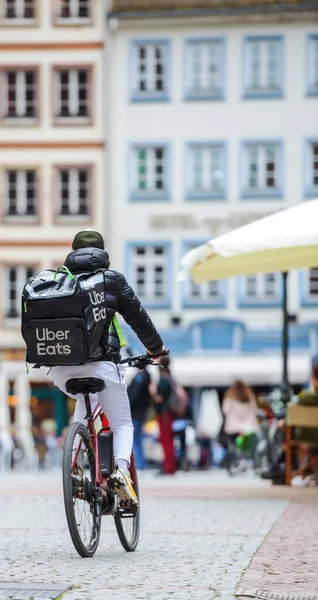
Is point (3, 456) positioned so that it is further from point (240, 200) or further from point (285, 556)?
point (285, 556)

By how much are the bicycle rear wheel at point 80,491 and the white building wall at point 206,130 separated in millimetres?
36296

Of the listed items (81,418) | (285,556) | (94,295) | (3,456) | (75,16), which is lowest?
(3,456)

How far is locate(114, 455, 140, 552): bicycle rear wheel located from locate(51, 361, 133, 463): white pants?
20 cm

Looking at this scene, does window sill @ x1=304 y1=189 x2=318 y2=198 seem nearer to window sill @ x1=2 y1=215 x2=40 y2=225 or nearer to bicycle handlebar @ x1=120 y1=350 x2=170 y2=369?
window sill @ x1=2 y1=215 x2=40 y2=225

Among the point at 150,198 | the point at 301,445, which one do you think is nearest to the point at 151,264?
the point at 150,198

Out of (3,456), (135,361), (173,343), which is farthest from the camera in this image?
(173,343)

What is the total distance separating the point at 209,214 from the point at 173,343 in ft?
12.7

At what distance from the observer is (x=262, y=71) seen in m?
44.4

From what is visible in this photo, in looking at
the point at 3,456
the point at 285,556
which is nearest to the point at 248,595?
the point at 285,556

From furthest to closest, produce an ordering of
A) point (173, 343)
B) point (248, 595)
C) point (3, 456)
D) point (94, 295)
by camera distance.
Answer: point (173, 343), point (3, 456), point (94, 295), point (248, 595)

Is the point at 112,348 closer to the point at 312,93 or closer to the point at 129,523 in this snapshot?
the point at 129,523

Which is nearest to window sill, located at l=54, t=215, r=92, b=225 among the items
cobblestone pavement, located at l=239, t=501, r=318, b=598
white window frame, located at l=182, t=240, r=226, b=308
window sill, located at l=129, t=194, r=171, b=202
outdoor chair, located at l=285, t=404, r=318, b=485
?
window sill, located at l=129, t=194, r=171, b=202

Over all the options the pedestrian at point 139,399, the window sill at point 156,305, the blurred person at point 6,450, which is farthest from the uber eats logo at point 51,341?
the window sill at point 156,305

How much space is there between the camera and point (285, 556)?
8234mm
